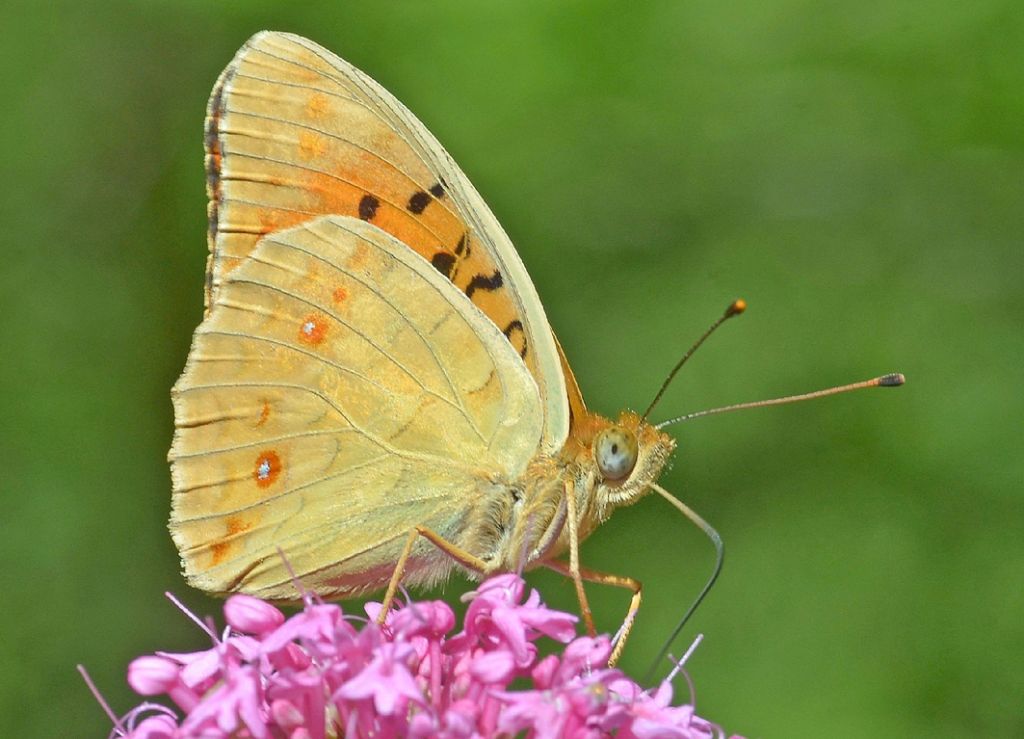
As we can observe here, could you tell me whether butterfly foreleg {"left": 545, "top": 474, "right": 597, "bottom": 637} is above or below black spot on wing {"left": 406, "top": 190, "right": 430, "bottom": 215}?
below

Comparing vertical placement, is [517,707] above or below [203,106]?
below

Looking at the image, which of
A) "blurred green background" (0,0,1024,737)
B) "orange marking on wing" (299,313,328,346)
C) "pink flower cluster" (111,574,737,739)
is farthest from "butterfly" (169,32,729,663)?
"blurred green background" (0,0,1024,737)

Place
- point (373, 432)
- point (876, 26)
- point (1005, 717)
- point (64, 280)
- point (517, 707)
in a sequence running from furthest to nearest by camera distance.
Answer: point (64, 280)
point (876, 26)
point (1005, 717)
point (373, 432)
point (517, 707)

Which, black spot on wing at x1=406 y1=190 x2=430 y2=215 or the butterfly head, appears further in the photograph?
black spot on wing at x1=406 y1=190 x2=430 y2=215

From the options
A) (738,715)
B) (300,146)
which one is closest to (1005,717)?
(738,715)

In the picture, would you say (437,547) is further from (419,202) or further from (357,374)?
(419,202)

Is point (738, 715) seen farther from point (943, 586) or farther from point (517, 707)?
point (517, 707)

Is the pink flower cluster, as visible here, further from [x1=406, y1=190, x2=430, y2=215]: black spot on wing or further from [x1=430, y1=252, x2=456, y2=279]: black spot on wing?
[x1=406, y1=190, x2=430, y2=215]: black spot on wing
